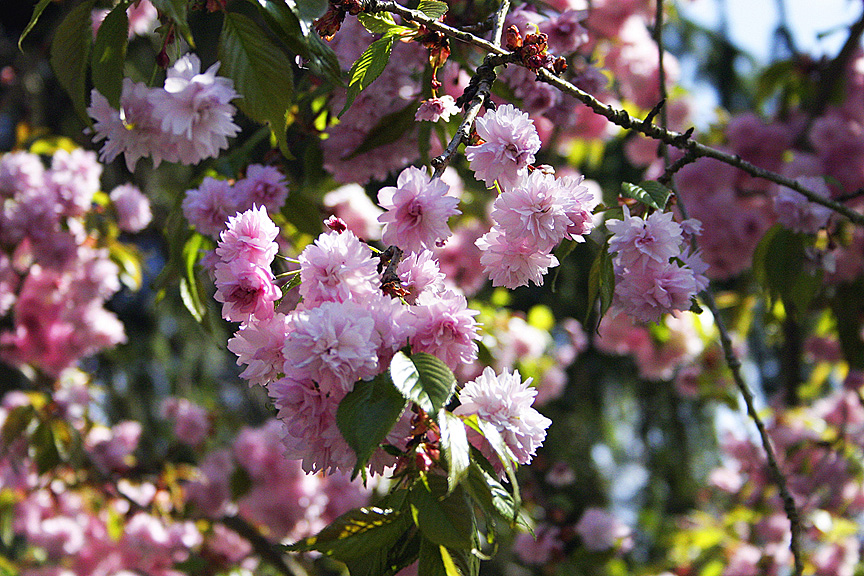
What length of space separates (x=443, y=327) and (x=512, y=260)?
16 centimetres

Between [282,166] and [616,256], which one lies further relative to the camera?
[282,166]

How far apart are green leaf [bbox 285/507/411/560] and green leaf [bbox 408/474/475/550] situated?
0.13ft

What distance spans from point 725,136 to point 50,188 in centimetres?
213

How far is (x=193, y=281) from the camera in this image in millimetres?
1090

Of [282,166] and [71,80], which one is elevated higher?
[71,80]

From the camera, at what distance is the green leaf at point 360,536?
1.95 ft

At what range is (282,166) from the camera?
119 centimetres

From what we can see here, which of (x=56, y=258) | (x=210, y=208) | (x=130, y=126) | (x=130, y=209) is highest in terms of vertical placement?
(x=130, y=126)

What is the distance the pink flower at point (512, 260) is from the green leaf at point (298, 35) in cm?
27

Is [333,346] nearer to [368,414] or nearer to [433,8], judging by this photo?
[368,414]

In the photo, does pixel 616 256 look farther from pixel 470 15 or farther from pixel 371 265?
pixel 470 15

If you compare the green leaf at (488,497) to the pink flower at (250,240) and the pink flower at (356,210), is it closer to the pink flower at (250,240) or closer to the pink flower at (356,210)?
the pink flower at (250,240)

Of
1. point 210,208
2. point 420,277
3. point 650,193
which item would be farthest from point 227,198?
point 650,193

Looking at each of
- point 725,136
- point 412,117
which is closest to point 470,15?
point 412,117
